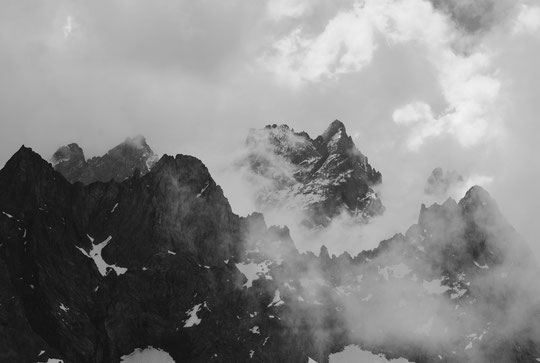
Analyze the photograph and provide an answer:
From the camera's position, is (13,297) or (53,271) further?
(53,271)

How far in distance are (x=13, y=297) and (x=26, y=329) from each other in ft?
29.1

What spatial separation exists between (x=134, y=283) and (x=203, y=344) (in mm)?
26062

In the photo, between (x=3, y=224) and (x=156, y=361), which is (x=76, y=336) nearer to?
(x=156, y=361)

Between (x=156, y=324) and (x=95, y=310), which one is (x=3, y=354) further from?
(x=156, y=324)

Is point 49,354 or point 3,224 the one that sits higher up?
point 3,224

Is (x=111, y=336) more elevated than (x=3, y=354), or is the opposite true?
(x=111, y=336)

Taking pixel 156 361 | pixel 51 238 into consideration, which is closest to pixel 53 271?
pixel 51 238

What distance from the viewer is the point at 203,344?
199125mm

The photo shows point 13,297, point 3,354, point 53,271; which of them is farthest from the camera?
point 53,271

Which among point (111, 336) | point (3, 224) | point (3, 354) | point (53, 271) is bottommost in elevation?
point (3, 354)

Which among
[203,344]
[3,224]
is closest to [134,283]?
[203,344]

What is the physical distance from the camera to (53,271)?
7387 inches

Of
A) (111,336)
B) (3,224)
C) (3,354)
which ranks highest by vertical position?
(3,224)

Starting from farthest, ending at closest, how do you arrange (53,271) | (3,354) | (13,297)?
(53,271) → (13,297) → (3,354)
